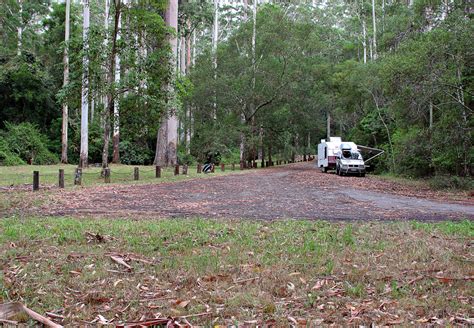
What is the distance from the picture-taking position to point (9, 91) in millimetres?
39438

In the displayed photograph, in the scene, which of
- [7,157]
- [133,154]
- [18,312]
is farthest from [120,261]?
[133,154]

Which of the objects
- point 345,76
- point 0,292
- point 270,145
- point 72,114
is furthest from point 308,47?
point 0,292

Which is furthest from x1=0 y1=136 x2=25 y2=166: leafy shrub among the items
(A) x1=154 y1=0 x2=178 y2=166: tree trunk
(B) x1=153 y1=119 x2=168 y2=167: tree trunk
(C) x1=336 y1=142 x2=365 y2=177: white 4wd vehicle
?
(C) x1=336 y1=142 x2=365 y2=177: white 4wd vehicle

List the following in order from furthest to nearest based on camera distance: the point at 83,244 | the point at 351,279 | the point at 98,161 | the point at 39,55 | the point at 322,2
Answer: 1. the point at 322,2
2. the point at 39,55
3. the point at 98,161
4. the point at 83,244
5. the point at 351,279

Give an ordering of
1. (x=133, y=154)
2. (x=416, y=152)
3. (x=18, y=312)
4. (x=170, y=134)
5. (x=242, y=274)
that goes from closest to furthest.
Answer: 1. (x=18, y=312)
2. (x=242, y=274)
3. (x=416, y=152)
4. (x=170, y=134)
5. (x=133, y=154)

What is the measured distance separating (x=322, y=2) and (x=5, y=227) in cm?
6219

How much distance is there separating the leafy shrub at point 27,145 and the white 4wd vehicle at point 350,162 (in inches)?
937

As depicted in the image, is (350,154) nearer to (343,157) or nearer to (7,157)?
(343,157)

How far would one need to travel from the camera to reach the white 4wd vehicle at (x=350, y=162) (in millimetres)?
31391

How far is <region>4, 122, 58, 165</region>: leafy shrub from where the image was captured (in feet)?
118

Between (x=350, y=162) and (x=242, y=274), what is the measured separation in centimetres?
2750

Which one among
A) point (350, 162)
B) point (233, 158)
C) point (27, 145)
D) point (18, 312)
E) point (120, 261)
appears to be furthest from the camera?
point (233, 158)

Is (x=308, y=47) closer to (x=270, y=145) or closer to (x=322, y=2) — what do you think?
(x=270, y=145)

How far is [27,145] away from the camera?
36.6m
